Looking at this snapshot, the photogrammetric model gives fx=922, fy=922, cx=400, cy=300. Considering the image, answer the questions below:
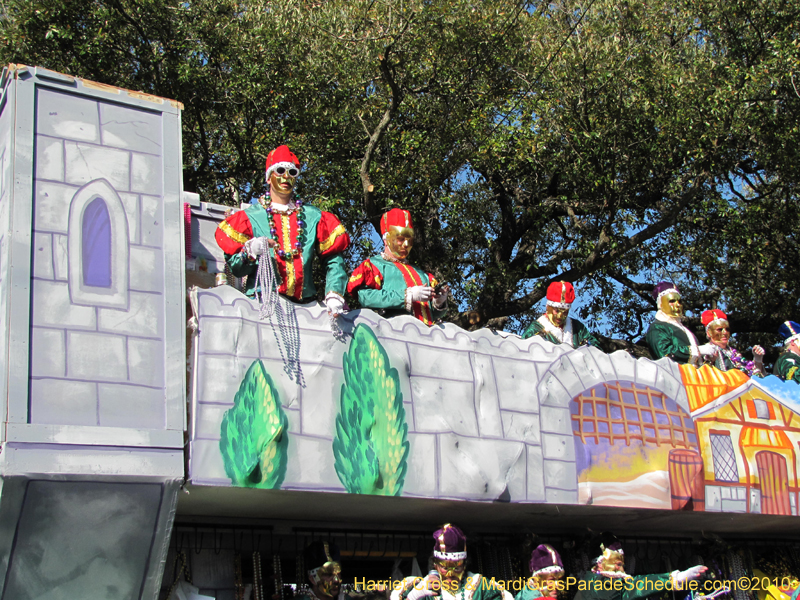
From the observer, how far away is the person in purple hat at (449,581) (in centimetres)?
593

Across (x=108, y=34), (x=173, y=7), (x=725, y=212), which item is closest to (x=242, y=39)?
(x=173, y=7)

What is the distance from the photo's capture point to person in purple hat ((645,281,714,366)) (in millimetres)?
7867

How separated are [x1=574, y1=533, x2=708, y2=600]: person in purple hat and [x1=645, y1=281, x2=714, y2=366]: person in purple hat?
1.85 metres

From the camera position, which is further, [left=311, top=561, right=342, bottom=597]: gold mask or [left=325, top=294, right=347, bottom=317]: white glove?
[left=311, top=561, right=342, bottom=597]: gold mask

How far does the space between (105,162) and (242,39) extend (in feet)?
18.8

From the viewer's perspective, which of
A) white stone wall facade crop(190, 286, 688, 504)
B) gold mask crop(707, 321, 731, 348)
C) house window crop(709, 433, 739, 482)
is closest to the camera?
white stone wall facade crop(190, 286, 688, 504)

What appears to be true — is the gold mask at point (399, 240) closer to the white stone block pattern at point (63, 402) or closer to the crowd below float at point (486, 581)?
the crowd below float at point (486, 581)

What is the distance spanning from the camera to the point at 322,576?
5.93 meters

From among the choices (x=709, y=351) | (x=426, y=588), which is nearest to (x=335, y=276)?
(x=426, y=588)

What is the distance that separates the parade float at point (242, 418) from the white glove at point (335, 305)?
0.28 ft

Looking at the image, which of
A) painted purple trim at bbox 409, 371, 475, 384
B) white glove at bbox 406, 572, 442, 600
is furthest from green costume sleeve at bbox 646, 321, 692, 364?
white glove at bbox 406, 572, 442, 600

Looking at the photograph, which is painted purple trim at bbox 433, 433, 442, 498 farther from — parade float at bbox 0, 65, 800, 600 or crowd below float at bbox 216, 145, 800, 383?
crowd below float at bbox 216, 145, 800, 383

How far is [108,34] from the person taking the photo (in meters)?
10.4

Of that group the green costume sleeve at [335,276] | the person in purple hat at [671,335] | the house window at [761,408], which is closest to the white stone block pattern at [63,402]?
the green costume sleeve at [335,276]
